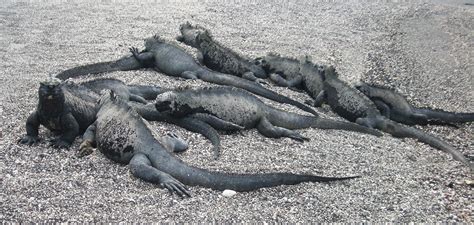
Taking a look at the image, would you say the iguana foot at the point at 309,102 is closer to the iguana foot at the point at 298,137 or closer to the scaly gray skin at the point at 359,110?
the scaly gray skin at the point at 359,110

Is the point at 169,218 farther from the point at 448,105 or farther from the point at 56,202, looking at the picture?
the point at 448,105

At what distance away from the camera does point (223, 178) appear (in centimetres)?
396

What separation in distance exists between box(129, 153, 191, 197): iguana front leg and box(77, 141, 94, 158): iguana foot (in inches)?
20.2

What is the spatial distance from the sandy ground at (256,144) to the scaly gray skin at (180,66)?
272mm

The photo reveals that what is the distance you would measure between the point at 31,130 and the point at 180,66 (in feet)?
9.04

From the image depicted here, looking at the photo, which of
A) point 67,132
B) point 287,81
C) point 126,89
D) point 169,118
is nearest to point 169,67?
point 126,89

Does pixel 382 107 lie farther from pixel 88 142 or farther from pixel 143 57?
pixel 88 142

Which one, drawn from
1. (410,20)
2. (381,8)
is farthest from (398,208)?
(381,8)

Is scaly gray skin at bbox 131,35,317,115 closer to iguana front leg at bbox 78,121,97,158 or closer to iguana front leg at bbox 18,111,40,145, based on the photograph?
iguana front leg at bbox 78,121,97,158

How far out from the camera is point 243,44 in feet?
29.8

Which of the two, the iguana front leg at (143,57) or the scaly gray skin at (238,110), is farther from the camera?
the iguana front leg at (143,57)

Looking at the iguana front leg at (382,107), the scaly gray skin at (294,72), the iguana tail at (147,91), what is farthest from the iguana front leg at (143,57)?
the iguana front leg at (382,107)

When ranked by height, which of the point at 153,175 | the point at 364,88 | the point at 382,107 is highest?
the point at 364,88

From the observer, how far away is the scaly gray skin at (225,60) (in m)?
7.41
